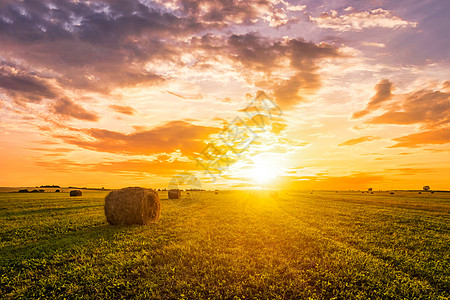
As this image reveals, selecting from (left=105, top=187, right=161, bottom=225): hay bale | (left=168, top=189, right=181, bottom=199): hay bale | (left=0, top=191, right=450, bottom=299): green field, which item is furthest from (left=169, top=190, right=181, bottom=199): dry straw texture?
(left=0, top=191, right=450, bottom=299): green field

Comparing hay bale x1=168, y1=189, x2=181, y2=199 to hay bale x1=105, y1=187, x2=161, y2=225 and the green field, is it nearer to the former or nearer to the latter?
hay bale x1=105, y1=187, x2=161, y2=225

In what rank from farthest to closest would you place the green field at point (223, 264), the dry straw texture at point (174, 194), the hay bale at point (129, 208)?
1. the dry straw texture at point (174, 194)
2. the hay bale at point (129, 208)
3. the green field at point (223, 264)

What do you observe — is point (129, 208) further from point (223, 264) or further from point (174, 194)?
point (174, 194)

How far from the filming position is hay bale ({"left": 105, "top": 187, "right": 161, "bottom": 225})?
17656 millimetres

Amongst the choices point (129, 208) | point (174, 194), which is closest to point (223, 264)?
point (129, 208)

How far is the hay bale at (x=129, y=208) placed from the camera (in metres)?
17.7

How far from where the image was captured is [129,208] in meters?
17.7

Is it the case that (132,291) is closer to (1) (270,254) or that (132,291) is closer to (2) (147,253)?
(2) (147,253)

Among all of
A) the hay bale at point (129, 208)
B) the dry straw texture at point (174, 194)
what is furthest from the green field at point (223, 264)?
the dry straw texture at point (174, 194)

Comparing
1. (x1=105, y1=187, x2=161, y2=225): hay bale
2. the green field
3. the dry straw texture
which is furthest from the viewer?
the dry straw texture

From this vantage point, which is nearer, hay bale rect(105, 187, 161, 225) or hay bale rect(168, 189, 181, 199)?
hay bale rect(105, 187, 161, 225)

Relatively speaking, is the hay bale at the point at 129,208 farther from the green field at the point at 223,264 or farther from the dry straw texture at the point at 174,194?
the dry straw texture at the point at 174,194

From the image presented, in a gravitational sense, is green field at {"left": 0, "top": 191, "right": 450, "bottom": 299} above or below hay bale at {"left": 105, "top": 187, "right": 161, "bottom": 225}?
below

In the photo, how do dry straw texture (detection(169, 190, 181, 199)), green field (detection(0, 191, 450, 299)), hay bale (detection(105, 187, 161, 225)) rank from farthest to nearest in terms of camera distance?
dry straw texture (detection(169, 190, 181, 199)), hay bale (detection(105, 187, 161, 225)), green field (detection(0, 191, 450, 299))
